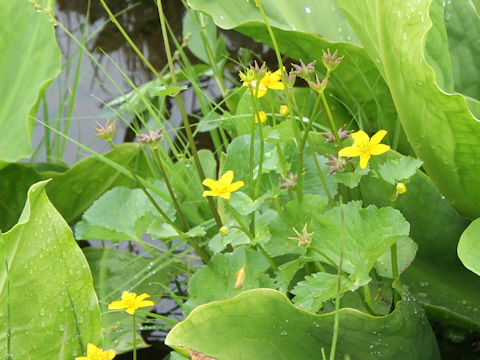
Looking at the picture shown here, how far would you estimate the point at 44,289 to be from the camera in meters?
0.91

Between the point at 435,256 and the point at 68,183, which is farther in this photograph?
the point at 68,183

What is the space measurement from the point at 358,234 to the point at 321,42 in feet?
1.30

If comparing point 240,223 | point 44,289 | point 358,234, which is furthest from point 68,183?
point 358,234

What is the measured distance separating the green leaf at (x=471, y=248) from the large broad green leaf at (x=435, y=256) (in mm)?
136

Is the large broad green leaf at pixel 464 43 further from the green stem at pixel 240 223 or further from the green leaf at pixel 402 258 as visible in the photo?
the green stem at pixel 240 223

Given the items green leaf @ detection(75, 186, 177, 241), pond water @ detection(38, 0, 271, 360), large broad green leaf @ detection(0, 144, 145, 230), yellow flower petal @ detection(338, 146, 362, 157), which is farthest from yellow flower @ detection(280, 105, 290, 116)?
pond water @ detection(38, 0, 271, 360)

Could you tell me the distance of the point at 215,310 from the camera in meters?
0.83

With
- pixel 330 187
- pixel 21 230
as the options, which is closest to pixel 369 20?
pixel 330 187

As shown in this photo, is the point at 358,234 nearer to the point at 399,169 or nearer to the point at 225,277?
the point at 399,169

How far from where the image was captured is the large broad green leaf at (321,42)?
3.76 ft

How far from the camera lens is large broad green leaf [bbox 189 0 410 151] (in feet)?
3.76

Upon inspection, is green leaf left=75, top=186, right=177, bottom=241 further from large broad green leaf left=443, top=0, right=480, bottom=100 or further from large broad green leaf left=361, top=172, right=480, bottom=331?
large broad green leaf left=443, top=0, right=480, bottom=100

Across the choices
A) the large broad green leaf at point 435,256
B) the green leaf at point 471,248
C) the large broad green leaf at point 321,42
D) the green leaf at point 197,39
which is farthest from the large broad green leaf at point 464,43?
the green leaf at point 197,39

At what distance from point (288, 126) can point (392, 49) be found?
0.51ft
